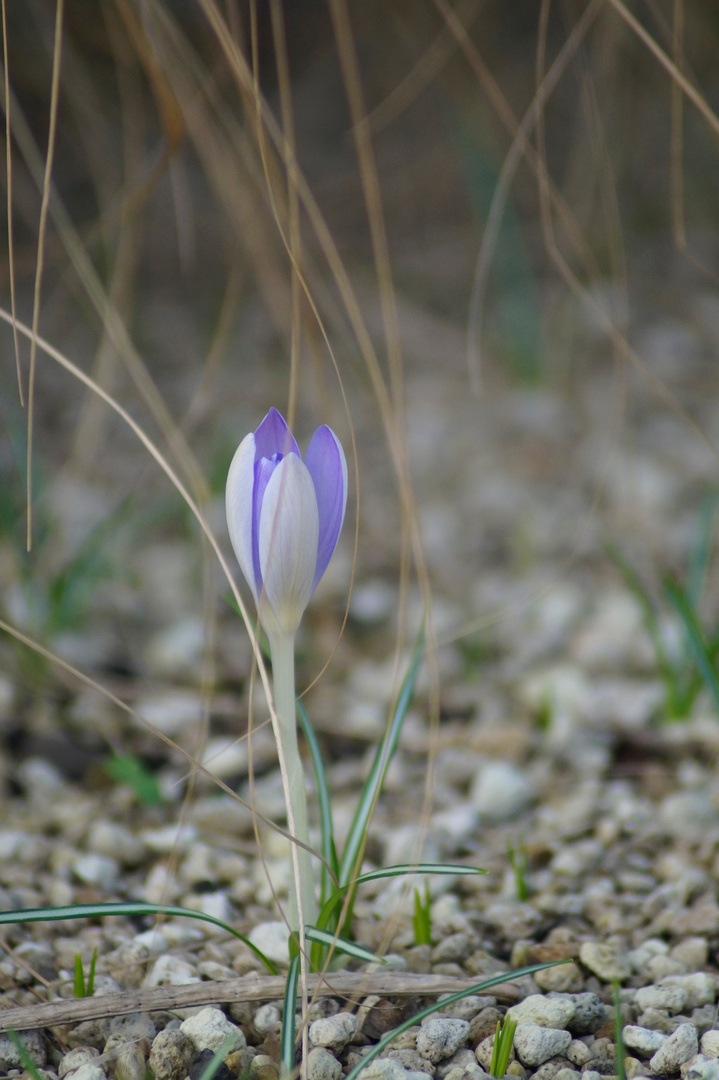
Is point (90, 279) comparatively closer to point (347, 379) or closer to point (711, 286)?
point (347, 379)

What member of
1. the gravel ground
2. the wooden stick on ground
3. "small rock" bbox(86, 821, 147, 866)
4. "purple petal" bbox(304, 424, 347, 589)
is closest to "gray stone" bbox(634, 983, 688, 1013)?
the gravel ground

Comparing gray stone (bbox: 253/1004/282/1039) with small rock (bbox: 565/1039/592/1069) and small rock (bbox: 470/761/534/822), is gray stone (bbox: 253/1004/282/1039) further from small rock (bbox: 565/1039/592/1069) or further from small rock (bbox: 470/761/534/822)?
small rock (bbox: 470/761/534/822)

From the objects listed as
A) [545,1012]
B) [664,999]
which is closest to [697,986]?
[664,999]

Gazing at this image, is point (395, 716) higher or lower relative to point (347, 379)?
lower

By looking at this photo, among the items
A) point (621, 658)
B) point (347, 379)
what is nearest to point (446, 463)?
point (347, 379)

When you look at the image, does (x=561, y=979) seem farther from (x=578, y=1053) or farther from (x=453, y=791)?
(x=453, y=791)

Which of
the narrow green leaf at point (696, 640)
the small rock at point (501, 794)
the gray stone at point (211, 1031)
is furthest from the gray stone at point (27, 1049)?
A: the narrow green leaf at point (696, 640)

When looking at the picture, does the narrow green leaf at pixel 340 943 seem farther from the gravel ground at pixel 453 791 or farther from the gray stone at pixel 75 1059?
the gray stone at pixel 75 1059
